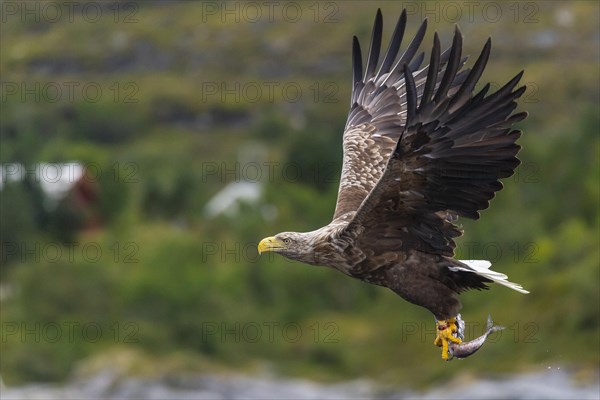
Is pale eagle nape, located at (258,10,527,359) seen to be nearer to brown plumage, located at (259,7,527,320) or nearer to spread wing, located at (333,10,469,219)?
brown plumage, located at (259,7,527,320)

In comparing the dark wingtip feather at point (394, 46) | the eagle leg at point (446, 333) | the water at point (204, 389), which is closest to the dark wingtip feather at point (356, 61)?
the dark wingtip feather at point (394, 46)

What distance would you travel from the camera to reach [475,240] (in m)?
50.5

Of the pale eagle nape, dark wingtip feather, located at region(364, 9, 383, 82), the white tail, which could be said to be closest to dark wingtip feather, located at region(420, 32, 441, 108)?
the pale eagle nape

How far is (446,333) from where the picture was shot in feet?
38.4

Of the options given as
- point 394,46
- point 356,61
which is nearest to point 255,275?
point 356,61

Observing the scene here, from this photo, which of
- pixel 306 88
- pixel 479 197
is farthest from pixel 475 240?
pixel 306 88

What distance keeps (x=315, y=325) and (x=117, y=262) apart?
10.8m

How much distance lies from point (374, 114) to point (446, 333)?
313 cm

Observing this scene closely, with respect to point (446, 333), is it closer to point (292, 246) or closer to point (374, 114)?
point (292, 246)

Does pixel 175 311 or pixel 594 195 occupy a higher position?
pixel 594 195

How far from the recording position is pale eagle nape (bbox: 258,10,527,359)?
1062 centimetres

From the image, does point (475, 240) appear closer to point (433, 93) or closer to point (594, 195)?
point (594, 195)

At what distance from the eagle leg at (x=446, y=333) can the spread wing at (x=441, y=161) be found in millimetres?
868

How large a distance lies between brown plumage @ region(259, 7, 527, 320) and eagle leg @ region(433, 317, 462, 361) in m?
0.07
